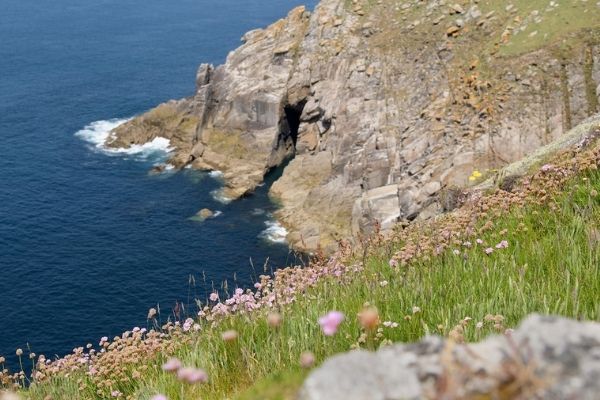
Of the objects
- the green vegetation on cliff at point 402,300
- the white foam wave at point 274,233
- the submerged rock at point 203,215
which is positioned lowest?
the white foam wave at point 274,233

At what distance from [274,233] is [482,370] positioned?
76462 mm

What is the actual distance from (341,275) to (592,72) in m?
61.1

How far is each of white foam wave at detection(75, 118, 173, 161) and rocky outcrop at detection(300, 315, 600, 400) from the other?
341 feet

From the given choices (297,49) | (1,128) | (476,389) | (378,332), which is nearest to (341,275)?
(378,332)

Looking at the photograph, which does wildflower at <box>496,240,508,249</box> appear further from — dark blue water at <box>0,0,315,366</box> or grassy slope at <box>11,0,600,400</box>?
dark blue water at <box>0,0,315,366</box>

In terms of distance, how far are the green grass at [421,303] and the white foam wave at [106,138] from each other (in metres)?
97.5

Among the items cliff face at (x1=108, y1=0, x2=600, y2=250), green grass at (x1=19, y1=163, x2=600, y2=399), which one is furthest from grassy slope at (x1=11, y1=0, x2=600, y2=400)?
cliff face at (x1=108, y1=0, x2=600, y2=250)

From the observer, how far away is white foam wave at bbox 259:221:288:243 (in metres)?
77.6

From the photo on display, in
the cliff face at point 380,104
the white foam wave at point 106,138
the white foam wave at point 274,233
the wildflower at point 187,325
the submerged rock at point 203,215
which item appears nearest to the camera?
the wildflower at point 187,325

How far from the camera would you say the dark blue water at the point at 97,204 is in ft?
214

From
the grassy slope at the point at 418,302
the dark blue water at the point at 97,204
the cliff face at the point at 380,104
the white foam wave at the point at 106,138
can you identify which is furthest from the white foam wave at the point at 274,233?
the grassy slope at the point at 418,302

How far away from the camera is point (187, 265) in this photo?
71812 mm

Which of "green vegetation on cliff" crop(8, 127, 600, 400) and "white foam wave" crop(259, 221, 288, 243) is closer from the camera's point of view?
"green vegetation on cliff" crop(8, 127, 600, 400)

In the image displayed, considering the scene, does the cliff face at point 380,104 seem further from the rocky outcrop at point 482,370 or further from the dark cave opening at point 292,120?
the rocky outcrop at point 482,370
